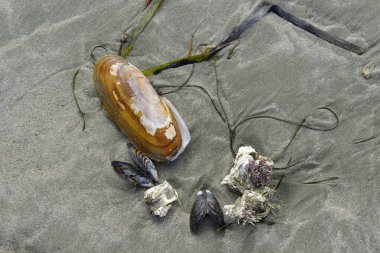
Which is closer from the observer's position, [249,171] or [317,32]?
[249,171]

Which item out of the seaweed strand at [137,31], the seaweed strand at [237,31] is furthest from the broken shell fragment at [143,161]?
the seaweed strand at [137,31]

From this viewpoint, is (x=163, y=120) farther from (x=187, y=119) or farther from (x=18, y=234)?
(x=18, y=234)

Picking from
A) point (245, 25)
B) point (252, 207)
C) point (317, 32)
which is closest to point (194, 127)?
point (252, 207)

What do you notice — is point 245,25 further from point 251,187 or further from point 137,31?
point 251,187

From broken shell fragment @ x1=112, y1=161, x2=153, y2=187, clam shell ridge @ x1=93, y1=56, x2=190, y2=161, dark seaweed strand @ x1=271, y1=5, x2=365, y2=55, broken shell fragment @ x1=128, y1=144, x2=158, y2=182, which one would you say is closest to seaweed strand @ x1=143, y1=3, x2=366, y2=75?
dark seaweed strand @ x1=271, y1=5, x2=365, y2=55

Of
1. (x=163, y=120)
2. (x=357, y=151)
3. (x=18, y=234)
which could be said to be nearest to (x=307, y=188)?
(x=357, y=151)

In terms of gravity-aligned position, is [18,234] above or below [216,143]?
below
